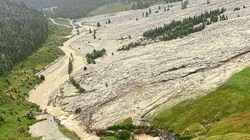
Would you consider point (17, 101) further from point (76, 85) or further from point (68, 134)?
point (68, 134)

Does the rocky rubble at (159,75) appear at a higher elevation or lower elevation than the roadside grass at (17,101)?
higher

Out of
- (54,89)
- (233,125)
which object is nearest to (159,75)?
(54,89)

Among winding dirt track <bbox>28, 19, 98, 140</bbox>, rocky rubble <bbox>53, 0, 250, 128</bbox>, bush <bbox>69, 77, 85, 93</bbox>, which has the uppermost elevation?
rocky rubble <bbox>53, 0, 250, 128</bbox>

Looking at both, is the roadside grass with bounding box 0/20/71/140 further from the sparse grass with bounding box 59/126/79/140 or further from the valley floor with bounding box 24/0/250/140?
the sparse grass with bounding box 59/126/79/140

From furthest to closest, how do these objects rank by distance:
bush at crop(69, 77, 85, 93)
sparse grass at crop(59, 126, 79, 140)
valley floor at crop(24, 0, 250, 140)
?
bush at crop(69, 77, 85, 93), valley floor at crop(24, 0, 250, 140), sparse grass at crop(59, 126, 79, 140)

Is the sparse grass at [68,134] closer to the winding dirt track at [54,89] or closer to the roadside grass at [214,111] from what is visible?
the winding dirt track at [54,89]

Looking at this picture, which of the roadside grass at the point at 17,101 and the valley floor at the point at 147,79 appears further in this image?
the valley floor at the point at 147,79

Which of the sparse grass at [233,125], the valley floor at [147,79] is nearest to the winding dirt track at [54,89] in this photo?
the valley floor at [147,79]

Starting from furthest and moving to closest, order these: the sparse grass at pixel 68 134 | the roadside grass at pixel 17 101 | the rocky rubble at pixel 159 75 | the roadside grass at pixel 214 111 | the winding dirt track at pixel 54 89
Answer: the rocky rubble at pixel 159 75 < the winding dirt track at pixel 54 89 < the roadside grass at pixel 17 101 < the sparse grass at pixel 68 134 < the roadside grass at pixel 214 111

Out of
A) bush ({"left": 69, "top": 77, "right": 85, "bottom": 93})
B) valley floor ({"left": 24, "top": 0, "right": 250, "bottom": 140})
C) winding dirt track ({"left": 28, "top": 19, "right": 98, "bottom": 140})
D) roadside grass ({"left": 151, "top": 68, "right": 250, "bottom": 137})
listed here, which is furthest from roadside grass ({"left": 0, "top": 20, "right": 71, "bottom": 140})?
roadside grass ({"left": 151, "top": 68, "right": 250, "bottom": 137})
